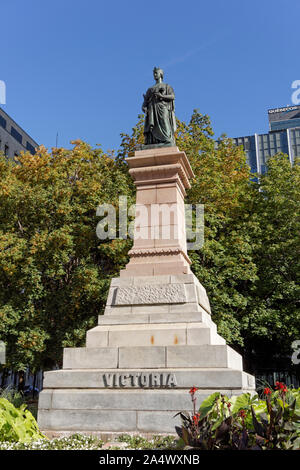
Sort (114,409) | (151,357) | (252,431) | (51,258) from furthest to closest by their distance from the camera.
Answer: (51,258) → (151,357) → (114,409) → (252,431)

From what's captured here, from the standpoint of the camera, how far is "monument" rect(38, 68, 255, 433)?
8.93m

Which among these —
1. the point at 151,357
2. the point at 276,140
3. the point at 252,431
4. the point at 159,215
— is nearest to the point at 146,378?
the point at 151,357

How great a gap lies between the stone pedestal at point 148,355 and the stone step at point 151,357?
0.02m

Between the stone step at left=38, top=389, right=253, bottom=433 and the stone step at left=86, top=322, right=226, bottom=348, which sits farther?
the stone step at left=86, top=322, right=226, bottom=348

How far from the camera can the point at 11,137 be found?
60.8 metres

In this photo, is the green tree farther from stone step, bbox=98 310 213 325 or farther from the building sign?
the building sign

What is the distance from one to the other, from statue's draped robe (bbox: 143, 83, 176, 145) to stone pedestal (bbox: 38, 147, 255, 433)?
1117 millimetres

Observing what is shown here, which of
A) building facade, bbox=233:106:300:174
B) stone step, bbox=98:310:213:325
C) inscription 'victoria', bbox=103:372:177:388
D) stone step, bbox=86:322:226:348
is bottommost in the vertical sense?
inscription 'victoria', bbox=103:372:177:388

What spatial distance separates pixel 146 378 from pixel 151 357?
55 centimetres

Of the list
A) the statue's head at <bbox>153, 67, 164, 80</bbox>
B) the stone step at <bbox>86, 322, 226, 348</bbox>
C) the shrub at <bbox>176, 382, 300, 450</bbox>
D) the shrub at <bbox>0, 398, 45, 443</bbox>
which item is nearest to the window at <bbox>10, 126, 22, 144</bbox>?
the statue's head at <bbox>153, 67, 164, 80</bbox>

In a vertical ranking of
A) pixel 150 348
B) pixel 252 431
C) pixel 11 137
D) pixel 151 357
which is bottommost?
pixel 252 431

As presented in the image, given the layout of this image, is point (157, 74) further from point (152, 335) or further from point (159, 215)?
point (152, 335)
